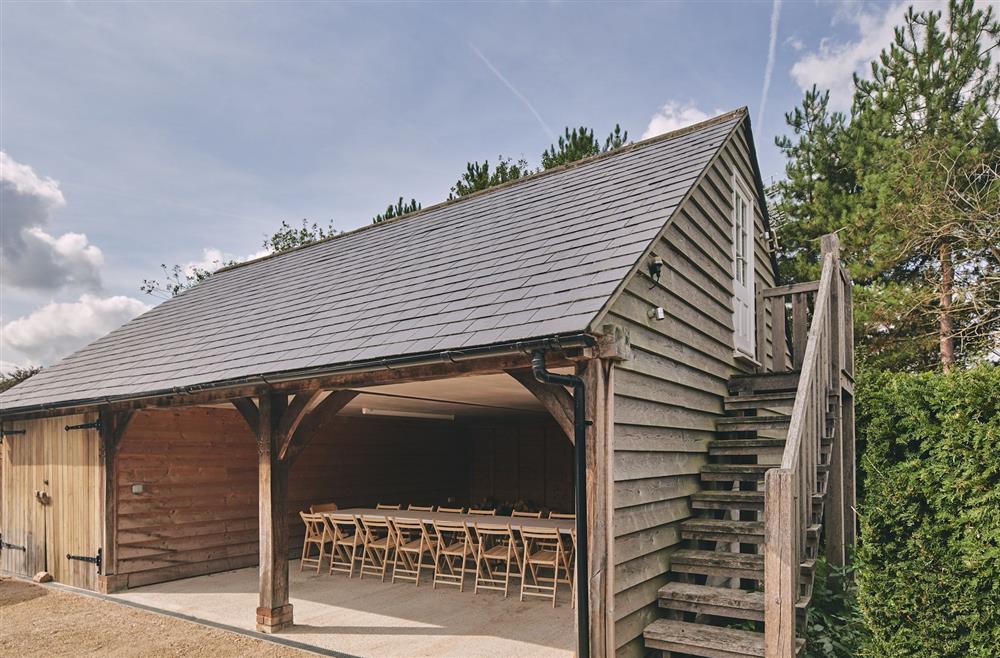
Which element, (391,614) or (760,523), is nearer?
(760,523)

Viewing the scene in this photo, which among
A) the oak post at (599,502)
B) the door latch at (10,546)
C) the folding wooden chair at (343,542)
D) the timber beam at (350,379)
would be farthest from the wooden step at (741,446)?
the door latch at (10,546)

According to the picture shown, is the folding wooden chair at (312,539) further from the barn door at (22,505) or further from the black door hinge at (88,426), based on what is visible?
the barn door at (22,505)

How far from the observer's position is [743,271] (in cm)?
787

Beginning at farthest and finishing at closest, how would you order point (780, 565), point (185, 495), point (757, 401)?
1. point (185, 495)
2. point (757, 401)
3. point (780, 565)

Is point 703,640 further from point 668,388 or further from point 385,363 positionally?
point 385,363

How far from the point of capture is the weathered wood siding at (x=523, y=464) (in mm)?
12016

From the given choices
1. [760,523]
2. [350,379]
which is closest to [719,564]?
[760,523]

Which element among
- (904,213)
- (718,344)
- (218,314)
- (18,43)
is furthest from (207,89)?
(904,213)

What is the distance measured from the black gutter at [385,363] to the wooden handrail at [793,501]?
1267mm

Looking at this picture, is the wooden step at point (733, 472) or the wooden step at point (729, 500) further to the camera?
the wooden step at point (733, 472)

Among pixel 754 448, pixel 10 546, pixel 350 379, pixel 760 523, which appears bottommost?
pixel 10 546

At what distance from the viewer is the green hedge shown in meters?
3.61

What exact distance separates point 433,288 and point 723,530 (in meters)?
3.19

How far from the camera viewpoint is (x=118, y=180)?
12.9m
